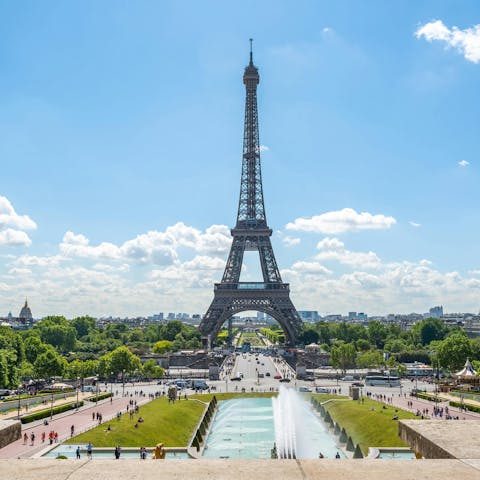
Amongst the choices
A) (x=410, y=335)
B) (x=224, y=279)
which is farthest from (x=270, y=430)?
(x=410, y=335)

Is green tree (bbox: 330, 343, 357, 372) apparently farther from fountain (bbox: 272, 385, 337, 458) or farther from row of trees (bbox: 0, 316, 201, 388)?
row of trees (bbox: 0, 316, 201, 388)

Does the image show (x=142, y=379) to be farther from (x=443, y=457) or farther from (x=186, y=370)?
(x=443, y=457)

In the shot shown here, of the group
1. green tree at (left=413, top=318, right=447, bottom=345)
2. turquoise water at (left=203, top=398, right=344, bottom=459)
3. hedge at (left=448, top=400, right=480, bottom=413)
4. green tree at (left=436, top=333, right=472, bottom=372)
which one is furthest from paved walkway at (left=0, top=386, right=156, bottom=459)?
green tree at (left=413, top=318, right=447, bottom=345)

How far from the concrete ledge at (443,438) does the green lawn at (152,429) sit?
39218 millimetres

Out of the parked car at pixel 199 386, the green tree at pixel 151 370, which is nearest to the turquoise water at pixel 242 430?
the parked car at pixel 199 386

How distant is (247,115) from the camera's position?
13775 cm

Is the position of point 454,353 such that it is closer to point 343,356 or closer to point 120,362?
point 343,356

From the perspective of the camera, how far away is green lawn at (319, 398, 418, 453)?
4591 cm

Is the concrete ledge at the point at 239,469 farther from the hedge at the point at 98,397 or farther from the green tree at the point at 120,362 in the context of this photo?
the green tree at the point at 120,362

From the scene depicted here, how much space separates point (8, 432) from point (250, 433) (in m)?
49.6

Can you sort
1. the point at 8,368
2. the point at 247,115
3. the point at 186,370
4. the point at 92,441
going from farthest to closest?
the point at 247,115, the point at 186,370, the point at 8,368, the point at 92,441

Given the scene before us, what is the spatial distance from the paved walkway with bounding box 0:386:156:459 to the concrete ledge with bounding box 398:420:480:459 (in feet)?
102

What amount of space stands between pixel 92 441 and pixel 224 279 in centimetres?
9569

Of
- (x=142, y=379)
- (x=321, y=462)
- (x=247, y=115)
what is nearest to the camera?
(x=321, y=462)
